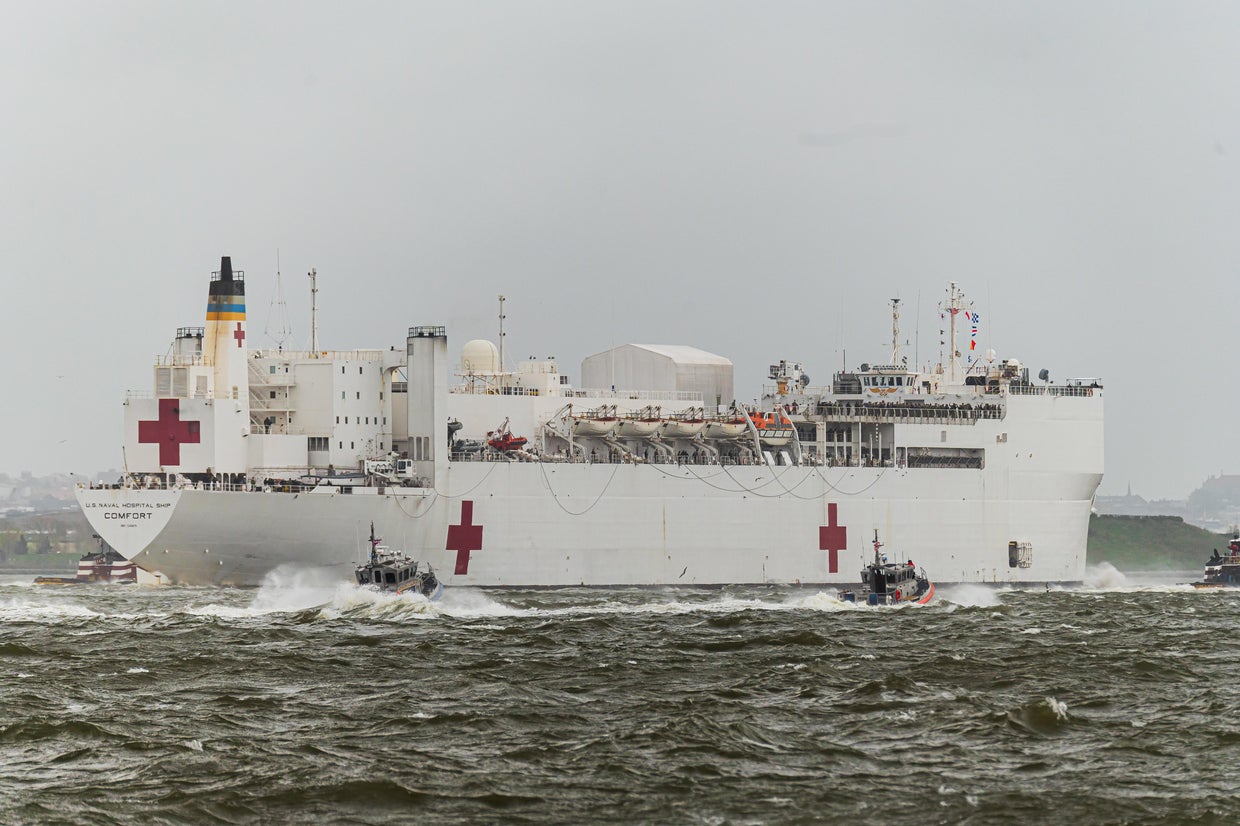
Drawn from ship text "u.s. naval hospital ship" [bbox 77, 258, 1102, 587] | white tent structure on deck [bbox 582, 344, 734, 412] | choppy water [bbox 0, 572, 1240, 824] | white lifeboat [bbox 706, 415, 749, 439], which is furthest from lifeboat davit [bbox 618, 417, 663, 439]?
choppy water [bbox 0, 572, 1240, 824]

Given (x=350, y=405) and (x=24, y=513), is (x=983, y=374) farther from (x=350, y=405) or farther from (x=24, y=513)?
(x=24, y=513)

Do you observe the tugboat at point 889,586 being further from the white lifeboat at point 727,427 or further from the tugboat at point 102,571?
the tugboat at point 102,571

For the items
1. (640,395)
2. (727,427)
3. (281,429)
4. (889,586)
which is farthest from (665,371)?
(889,586)

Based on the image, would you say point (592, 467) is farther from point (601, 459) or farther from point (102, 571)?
point (102, 571)

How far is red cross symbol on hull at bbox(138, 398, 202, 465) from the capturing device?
39125 mm

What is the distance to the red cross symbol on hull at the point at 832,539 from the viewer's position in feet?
150

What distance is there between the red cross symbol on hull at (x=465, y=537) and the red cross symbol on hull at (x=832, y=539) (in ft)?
34.2

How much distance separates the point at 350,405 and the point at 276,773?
2622 centimetres

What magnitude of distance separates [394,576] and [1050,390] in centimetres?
2455

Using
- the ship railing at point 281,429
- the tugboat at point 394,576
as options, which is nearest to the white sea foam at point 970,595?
the tugboat at point 394,576

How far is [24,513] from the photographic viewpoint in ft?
504

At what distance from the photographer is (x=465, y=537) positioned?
4053 cm

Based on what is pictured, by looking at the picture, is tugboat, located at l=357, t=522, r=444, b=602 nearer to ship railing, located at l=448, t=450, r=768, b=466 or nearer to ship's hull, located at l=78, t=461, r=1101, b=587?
ship's hull, located at l=78, t=461, r=1101, b=587

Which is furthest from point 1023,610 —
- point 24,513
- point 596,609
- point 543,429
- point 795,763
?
point 24,513
